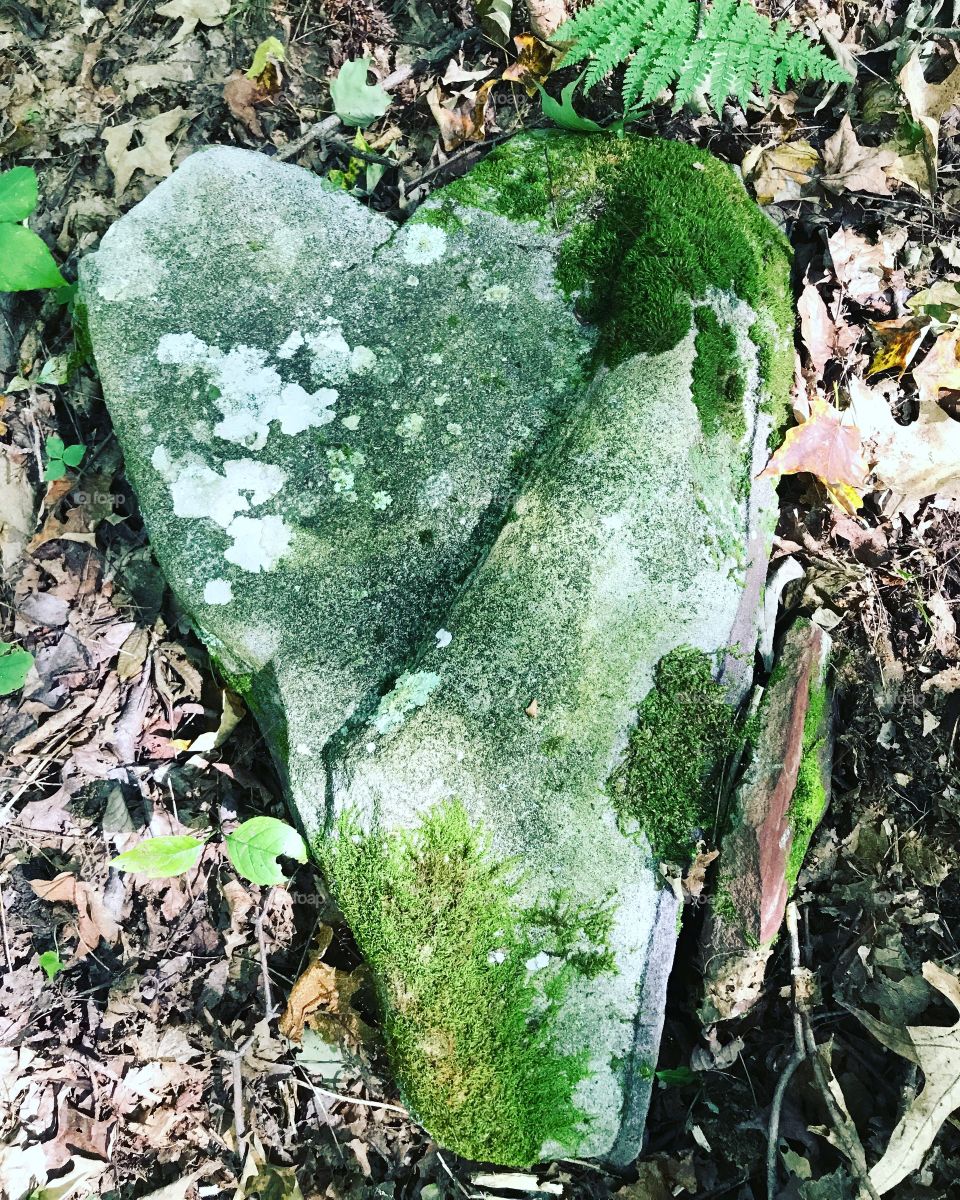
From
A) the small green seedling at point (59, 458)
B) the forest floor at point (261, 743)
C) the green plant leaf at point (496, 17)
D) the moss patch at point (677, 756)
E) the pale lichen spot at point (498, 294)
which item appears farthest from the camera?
the small green seedling at point (59, 458)

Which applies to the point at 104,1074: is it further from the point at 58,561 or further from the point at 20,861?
the point at 58,561

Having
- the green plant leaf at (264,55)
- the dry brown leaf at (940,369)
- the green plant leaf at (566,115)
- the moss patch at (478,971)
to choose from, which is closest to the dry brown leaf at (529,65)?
the green plant leaf at (566,115)

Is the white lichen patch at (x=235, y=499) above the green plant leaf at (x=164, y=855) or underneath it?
above

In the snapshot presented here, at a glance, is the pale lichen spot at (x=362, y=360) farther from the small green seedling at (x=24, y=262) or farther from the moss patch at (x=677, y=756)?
the moss patch at (x=677, y=756)

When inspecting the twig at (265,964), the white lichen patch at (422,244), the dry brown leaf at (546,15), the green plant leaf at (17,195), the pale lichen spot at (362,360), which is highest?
the dry brown leaf at (546,15)

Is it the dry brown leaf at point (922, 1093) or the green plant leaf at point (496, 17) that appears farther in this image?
the green plant leaf at point (496, 17)

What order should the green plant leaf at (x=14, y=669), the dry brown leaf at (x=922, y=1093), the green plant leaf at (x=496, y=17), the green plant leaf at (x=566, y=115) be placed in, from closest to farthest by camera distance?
the dry brown leaf at (x=922, y=1093) → the green plant leaf at (x=566, y=115) → the green plant leaf at (x=14, y=669) → the green plant leaf at (x=496, y=17)

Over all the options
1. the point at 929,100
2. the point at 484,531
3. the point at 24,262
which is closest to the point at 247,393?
the point at 484,531
